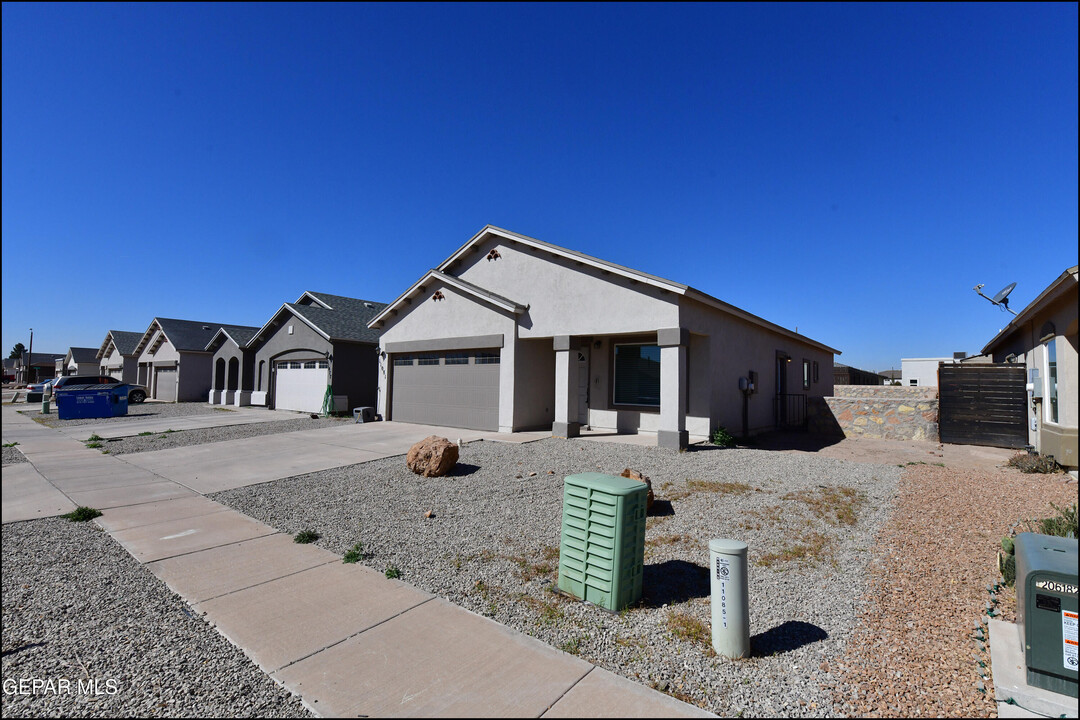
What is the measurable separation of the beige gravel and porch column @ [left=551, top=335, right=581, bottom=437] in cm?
704

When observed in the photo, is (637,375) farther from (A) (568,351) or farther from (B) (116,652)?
(B) (116,652)

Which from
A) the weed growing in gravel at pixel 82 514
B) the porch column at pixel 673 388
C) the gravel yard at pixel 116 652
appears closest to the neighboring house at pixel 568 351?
the porch column at pixel 673 388

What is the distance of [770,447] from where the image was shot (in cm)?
1300

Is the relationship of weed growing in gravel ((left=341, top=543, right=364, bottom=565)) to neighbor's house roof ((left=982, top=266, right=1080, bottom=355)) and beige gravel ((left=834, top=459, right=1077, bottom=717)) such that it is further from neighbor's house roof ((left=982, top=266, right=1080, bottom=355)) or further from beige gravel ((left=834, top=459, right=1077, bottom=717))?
neighbor's house roof ((left=982, top=266, right=1080, bottom=355))

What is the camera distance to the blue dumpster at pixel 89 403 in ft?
67.9

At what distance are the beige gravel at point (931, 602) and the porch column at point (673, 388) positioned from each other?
4.25 m

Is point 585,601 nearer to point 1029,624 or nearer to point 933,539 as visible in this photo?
point 1029,624

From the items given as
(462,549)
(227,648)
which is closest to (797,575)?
(462,549)

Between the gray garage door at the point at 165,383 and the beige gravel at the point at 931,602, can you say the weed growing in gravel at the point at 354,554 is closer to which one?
the beige gravel at the point at 931,602

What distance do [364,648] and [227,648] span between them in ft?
3.14

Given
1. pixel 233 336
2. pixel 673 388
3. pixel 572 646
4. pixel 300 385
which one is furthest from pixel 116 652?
pixel 233 336

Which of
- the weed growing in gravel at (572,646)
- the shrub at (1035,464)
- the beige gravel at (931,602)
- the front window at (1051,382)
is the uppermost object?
the front window at (1051,382)

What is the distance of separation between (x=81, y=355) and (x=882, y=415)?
67.7 metres

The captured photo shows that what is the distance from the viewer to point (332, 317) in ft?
78.0
